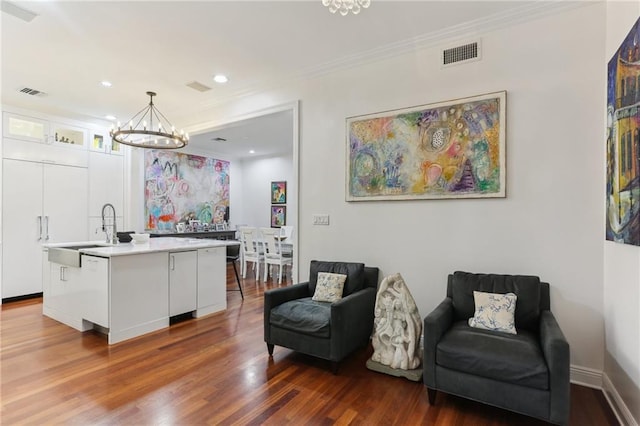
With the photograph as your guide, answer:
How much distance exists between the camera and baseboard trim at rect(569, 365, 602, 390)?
94.3 inches

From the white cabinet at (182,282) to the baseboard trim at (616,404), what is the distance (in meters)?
3.93

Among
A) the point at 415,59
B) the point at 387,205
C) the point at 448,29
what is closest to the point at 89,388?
the point at 387,205

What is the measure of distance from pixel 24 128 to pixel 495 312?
6.58 meters

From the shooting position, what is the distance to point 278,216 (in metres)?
8.27

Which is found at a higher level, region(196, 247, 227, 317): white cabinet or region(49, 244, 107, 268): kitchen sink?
region(49, 244, 107, 268): kitchen sink

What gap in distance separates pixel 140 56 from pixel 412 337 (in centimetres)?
385

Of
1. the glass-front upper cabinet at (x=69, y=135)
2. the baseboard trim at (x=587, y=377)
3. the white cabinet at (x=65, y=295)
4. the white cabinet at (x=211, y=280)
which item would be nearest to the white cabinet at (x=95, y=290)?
the white cabinet at (x=65, y=295)

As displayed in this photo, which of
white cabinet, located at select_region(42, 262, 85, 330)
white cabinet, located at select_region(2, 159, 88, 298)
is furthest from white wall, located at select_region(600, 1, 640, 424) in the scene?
white cabinet, located at select_region(2, 159, 88, 298)

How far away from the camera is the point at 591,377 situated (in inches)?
95.3

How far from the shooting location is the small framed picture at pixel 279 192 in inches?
323

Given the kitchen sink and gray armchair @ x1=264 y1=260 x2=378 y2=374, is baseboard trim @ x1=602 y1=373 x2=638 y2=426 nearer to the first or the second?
gray armchair @ x1=264 y1=260 x2=378 y2=374

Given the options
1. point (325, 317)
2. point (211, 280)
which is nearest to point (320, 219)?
point (325, 317)

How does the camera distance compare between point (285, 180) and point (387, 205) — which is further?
point (285, 180)

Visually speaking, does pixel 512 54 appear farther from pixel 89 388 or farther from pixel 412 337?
pixel 89 388
